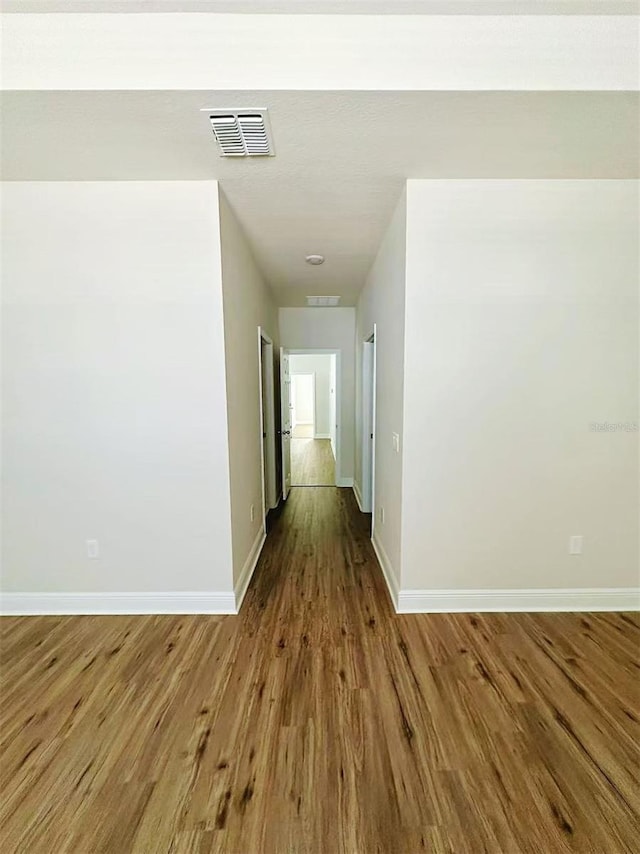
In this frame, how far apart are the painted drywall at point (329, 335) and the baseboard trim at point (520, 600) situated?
3.05 m

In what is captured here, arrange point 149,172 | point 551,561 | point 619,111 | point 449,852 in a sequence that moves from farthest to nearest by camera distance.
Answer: point 551,561, point 149,172, point 619,111, point 449,852

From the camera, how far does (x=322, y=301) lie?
15.0 feet

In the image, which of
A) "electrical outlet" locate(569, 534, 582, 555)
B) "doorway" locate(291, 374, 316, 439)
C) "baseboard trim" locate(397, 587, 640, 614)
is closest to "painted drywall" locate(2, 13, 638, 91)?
"electrical outlet" locate(569, 534, 582, 555)

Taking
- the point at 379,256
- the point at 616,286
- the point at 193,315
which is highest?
the point at 379,256

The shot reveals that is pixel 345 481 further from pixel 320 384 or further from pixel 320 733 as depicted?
pixel 320 384

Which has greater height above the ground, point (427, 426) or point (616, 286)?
point (616, 286)

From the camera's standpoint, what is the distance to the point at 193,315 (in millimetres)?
2115

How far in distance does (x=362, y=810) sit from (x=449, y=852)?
28 centimetres

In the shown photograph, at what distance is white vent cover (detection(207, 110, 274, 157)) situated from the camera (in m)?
1.51

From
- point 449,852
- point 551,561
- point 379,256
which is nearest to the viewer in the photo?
point 449,852

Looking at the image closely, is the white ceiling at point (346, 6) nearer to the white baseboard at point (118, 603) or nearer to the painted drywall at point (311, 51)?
the painted drywall at point (311, 51)

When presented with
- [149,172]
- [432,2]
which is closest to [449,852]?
[432,2]

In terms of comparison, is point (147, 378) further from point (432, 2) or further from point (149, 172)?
point (432, 2)

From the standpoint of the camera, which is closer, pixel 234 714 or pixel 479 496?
pixel 234 714
